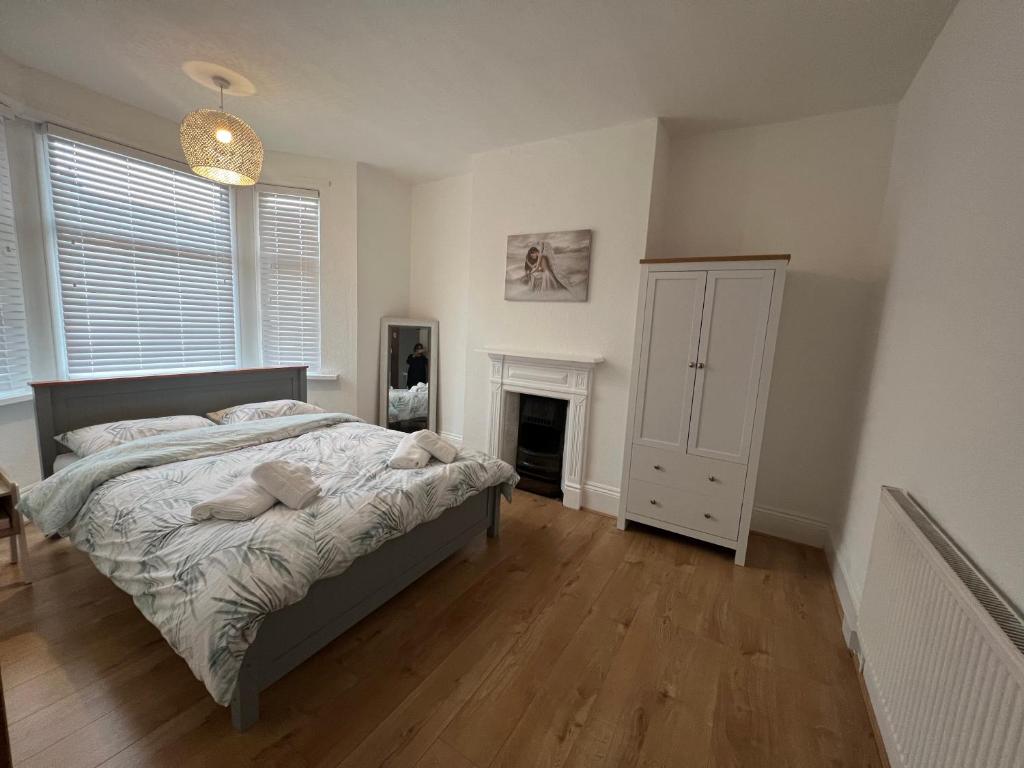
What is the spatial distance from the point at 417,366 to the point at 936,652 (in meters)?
3.96

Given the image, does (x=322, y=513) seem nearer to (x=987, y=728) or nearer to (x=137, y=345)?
(x=987, y=728)

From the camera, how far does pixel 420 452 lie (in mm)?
2283

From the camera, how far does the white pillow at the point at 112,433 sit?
7.40 ft

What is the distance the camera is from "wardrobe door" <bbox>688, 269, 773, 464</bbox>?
2377 mm

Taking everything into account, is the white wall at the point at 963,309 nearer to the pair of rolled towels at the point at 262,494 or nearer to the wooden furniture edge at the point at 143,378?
the pair of rolled towels at the point at 262,494

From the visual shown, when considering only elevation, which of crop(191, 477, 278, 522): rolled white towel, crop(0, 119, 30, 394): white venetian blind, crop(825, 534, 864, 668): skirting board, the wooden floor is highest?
crop(0, 119, 30, 394): white venetian blind

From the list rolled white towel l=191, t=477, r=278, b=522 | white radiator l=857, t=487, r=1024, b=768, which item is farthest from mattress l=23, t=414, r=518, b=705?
white radiator l=857, t=487, r=1024, b=768

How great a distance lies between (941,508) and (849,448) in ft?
4.44

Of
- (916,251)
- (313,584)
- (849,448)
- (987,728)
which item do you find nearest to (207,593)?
(313,584)

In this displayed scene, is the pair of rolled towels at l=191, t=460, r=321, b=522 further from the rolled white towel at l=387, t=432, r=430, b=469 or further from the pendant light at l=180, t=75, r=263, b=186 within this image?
the pendant light at l=180, t=75, r=263, b=186

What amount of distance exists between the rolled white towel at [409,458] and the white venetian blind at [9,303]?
7.95ft

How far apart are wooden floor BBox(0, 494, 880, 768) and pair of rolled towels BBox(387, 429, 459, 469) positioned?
63cm

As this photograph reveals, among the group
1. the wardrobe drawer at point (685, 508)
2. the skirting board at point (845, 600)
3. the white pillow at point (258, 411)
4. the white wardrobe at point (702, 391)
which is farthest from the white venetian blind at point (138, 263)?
the skirting board at point (845, 600)

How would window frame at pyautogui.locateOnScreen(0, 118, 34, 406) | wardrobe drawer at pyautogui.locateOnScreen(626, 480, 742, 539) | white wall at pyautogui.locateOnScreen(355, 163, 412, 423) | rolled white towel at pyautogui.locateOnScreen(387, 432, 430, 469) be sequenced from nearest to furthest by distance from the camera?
rolled white towel at pyautogui.locateOnScreen(387, 432, 430, 469) < window frame at pyautogui.locateOnScreen(0, 118, 34, 406) < wardrobe drawer at pyautogui.locateOnScreen(626, 480, 742, 539) < white wall at pyautogui.locateOnScreen(355, 163, 412, 423)
